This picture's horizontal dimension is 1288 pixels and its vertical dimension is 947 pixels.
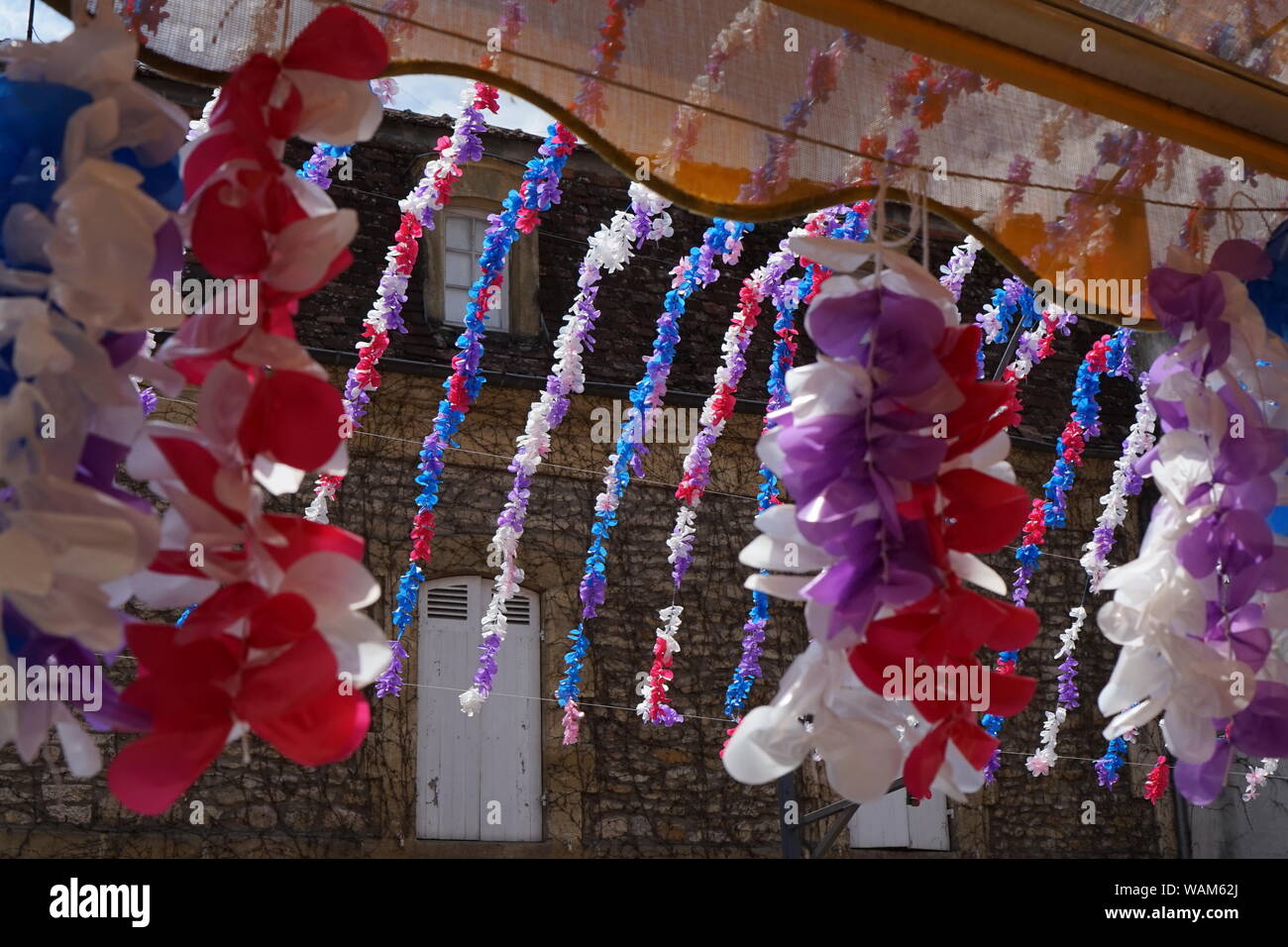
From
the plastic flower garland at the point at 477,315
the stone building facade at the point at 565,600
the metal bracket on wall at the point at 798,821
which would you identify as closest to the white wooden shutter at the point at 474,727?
the stone building facade at the point at 565,600

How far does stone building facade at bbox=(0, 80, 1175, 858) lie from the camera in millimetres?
7242

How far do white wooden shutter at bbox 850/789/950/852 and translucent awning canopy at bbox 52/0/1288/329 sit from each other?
22.9 feet

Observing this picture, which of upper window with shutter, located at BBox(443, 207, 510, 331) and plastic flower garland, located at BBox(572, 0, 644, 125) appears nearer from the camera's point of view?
plastic flower garland, located at BBox(572, 0, 644, 125)

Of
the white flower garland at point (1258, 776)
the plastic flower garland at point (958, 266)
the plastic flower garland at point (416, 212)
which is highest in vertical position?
the plastic flower garland at point (416, 212)

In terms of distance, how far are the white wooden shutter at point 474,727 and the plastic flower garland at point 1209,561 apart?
622 centimetres

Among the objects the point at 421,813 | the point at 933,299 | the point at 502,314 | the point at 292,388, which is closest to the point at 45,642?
the point at 292,388

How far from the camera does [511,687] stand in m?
8.02

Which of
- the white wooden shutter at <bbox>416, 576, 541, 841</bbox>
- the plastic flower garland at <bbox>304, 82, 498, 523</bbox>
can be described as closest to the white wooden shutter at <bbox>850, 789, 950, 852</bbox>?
the white wooden shutter at <bbox>416, 576, 541, 841</bbox>

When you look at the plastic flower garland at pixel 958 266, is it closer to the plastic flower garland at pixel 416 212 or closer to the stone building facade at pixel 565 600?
the plastic flower garland at pixel 416 212

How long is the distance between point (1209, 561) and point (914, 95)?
0.65 metres

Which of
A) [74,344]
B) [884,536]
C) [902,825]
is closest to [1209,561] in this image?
[884,536]

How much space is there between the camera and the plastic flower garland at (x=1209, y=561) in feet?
5.10

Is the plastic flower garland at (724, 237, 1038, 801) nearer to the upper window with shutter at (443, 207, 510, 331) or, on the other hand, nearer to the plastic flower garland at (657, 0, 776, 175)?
the plastic flower garland at (657, 0, 776, 175)
